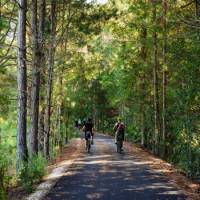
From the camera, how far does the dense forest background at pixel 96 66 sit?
16.7m

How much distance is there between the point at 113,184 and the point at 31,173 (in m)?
2.57

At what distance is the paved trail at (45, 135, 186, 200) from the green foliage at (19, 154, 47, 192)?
2.31 ft

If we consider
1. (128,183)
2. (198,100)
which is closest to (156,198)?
(128,183)

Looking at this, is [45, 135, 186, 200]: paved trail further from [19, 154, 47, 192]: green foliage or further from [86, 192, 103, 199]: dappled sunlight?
[19, 154, 47, 192]: green foliage

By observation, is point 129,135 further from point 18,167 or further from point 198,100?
point 18,167

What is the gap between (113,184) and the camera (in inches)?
593

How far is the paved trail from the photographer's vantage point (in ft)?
42.6

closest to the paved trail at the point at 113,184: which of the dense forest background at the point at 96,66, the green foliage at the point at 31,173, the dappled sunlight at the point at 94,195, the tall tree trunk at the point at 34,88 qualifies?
the dappled sunlight at the point at 94,195

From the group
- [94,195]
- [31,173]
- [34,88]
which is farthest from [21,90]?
[94,195]

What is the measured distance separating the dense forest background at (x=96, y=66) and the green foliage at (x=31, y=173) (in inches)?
1.9

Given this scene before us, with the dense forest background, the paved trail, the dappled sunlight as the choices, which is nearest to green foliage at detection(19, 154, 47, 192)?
the dense forest background

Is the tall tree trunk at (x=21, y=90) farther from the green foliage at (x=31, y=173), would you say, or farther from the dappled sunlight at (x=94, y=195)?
the dappled sunlight at (x=94, y=195)

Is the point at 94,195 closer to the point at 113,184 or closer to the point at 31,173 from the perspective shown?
the point at 113,184

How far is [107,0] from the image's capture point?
29.4 meters
